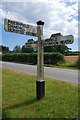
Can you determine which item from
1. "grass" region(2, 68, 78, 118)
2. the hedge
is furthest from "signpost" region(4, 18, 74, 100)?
the hedge

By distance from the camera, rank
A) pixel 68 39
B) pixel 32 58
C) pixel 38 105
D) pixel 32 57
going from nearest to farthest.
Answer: pixel 38 105 → pixel 68 39 → pixel 32 58 → pixel 32 57

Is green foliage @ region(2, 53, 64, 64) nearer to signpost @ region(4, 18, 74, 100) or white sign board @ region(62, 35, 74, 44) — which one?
signpost @ region(4, 18, 74, 100)

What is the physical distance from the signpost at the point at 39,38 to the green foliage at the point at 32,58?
79.1 feet

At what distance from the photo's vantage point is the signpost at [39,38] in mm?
7422

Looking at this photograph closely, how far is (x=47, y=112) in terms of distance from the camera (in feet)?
20.2

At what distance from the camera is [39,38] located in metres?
7.70

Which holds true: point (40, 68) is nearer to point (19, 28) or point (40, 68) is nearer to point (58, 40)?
point (58, 40)

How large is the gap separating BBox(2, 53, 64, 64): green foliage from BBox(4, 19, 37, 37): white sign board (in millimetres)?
24133

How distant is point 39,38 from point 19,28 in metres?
0.66

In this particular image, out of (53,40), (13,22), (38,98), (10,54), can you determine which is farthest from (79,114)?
(10,54)

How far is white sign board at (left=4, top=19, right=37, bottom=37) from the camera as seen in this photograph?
7190mm

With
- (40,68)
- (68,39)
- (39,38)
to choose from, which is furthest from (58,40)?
(40,68)

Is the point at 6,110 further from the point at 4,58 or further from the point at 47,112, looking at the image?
the point at 4,58

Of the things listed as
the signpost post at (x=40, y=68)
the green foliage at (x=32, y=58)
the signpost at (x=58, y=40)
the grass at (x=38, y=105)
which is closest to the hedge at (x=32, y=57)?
the green foliage at (x=32, y=58)
